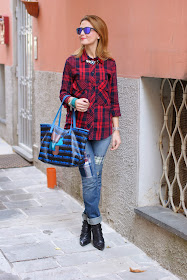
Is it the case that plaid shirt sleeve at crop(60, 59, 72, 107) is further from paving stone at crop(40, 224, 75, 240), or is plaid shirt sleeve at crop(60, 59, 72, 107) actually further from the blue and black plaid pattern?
paving stone at crop(40, 224, 75, 240)

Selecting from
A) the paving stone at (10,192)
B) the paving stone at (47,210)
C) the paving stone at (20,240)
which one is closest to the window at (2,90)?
the paving stone at (10,192)

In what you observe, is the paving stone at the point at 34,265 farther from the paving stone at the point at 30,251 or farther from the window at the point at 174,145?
the window at the point at 174,145

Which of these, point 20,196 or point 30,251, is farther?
point 20,196

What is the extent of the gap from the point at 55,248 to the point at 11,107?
17.1ft

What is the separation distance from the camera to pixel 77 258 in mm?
4242

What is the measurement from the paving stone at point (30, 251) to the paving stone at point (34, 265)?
82mm

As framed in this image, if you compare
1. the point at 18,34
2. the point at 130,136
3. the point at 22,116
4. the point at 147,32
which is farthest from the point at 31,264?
the point at 18,34

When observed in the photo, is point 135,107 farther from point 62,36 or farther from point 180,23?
point 62,36

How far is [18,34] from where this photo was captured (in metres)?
8.70

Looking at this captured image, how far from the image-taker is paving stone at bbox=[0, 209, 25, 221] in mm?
5312

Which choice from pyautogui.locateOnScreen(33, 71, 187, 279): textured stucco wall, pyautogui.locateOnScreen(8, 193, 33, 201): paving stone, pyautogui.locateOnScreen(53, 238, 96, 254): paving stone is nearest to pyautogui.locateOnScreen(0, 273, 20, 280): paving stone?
pyautogui.locateOnScreen(53, 238, 96, 254): paving stone

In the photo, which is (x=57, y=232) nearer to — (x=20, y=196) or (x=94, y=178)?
(x=94, y=178)

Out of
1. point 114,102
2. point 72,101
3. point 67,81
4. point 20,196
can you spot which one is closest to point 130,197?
point 114,102

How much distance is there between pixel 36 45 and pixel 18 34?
1488 mm
